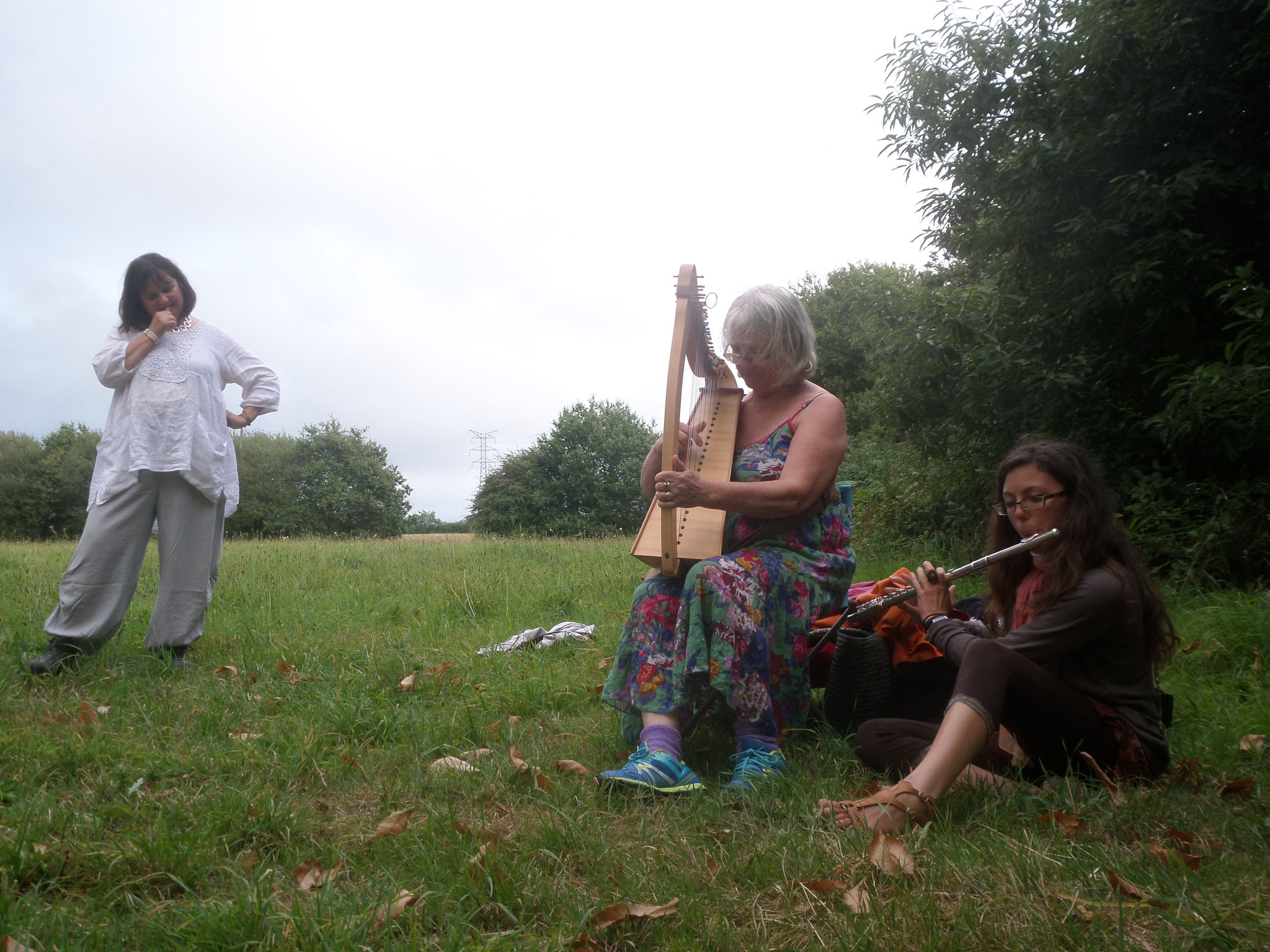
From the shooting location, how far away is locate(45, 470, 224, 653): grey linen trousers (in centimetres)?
429

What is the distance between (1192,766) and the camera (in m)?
2.79

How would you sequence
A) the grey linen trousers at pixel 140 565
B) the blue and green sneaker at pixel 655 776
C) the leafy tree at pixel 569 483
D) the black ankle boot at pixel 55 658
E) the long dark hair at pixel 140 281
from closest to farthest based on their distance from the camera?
the blue and green sneaker at pixel 655 776
the black ankle boot at pixel 55 658
the grey linen trousers at pixel 140 565
the long dark hair at pixel 140 281
the leafy tree at pixel 569 483

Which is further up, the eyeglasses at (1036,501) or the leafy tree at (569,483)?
the leafy tree at (569,483)

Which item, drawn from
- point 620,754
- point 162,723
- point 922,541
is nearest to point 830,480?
point 620,754

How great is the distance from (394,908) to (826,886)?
3.13 ft

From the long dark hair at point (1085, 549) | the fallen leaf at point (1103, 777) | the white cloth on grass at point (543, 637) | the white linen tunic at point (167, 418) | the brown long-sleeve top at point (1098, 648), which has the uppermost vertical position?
the white linen tunic at point (167, 418)

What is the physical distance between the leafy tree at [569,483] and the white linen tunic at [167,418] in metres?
34.4

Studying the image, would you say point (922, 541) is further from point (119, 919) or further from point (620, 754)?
point (119, 919)

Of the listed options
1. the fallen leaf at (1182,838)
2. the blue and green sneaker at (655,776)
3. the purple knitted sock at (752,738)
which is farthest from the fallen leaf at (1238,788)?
the blue and green sneaker at (655,776)

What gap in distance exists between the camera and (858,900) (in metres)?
1.91

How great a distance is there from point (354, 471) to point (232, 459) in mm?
47000

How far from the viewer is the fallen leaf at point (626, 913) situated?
6.23ft

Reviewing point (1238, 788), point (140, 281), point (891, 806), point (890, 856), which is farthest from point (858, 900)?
point (140, 281)

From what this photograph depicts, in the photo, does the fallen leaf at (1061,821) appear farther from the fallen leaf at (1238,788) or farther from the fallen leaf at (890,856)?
the fallen leaf at (1238,788)
